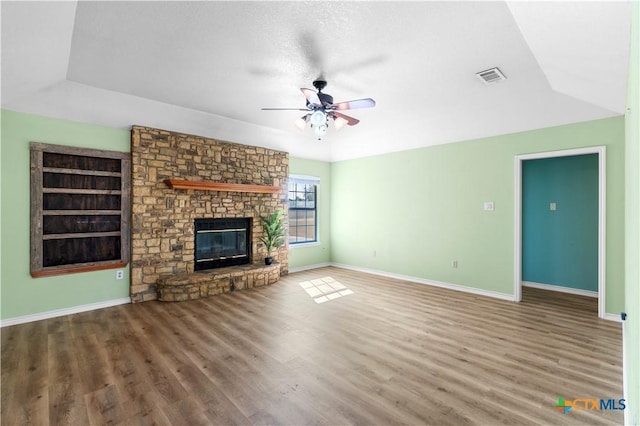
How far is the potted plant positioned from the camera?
5.98 meters

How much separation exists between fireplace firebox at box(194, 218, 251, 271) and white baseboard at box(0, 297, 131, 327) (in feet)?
4.02

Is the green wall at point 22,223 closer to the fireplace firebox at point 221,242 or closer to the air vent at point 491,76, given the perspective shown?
the fireplace firebox at point 221,242

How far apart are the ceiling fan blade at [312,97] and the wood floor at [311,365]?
2617 millimetres

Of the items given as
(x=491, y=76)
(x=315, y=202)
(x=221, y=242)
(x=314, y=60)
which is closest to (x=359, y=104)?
(x=314, y=60)

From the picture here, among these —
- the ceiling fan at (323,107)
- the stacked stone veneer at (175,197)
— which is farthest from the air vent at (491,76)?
the stacked stone veneer at (175,197)

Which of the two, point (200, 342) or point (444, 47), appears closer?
point (444, 47)

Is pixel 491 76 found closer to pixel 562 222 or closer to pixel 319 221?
pixel 562 222

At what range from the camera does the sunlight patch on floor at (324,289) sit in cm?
488

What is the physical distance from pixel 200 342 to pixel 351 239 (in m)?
4.49

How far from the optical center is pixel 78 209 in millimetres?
4164

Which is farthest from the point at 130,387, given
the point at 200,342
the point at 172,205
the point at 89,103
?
the point at 89,103

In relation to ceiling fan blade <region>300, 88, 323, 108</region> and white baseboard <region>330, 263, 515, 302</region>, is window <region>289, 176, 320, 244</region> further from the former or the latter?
ceiling fan blade <region>300, 88, 323, 108</region>

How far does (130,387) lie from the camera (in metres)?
2.38

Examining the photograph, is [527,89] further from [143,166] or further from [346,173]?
[143,166]
